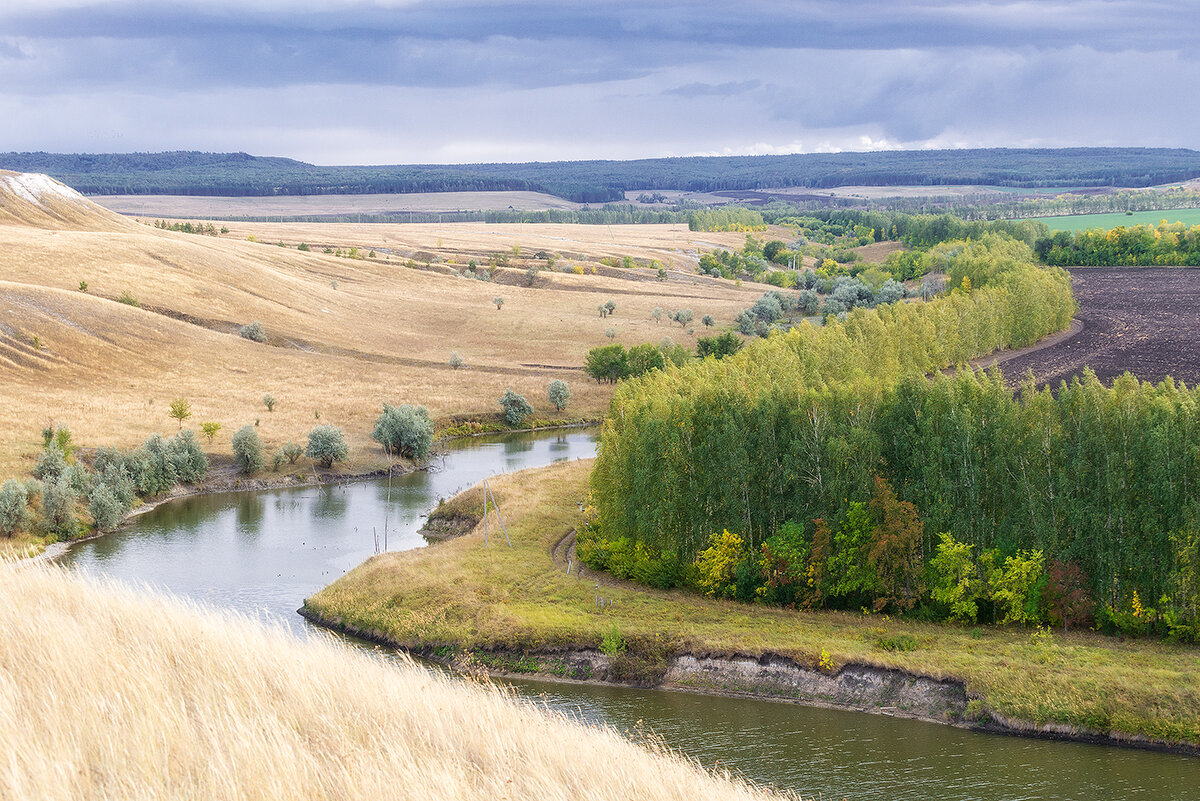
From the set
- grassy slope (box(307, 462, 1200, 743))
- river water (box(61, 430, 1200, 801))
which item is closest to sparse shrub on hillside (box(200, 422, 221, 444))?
river water (box(61, 430, 1200, 801))

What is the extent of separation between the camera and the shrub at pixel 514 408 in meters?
97.8

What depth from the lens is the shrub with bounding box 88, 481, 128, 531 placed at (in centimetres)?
6325

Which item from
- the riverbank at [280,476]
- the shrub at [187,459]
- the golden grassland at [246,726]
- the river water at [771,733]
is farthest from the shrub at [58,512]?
the golden grassland at [246,726]

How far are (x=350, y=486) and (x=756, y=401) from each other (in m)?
38.8

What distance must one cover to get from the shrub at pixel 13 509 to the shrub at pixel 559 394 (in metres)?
50.0

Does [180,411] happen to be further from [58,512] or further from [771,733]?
[771,733]

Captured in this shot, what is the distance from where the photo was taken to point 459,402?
101000 millimetres

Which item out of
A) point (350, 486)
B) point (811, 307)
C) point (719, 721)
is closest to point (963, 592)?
point (719, 721)

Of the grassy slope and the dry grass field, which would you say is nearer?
the grassy slope

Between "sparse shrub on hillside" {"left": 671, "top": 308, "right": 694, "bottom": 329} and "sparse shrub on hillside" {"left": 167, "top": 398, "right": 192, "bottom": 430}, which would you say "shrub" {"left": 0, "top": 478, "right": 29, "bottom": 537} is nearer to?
"sparse shrub on hillside" {"left": 167, "top": 398, "right": 192, "bottom": 430}

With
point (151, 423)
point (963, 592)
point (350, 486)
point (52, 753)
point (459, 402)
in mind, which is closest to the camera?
point (52, 753)

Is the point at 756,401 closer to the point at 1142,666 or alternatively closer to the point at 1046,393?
the point at 1046,393

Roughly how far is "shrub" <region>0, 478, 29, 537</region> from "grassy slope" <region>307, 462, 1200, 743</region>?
816 inches

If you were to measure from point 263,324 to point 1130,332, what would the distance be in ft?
293
